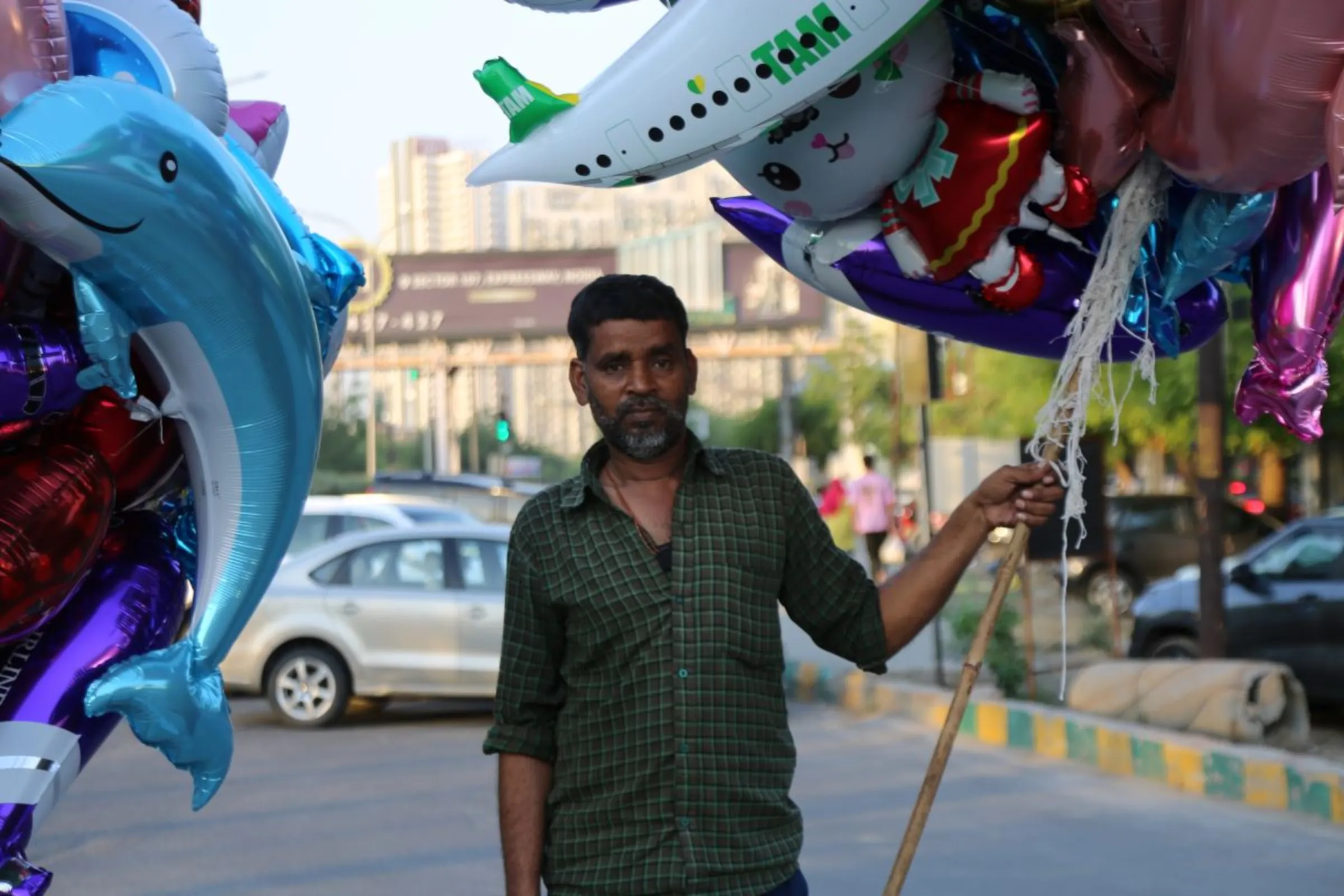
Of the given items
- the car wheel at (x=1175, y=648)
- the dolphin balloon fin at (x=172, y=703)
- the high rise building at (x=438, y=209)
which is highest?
the high rise building at (x=438, y=209)

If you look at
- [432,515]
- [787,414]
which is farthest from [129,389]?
[787,414]

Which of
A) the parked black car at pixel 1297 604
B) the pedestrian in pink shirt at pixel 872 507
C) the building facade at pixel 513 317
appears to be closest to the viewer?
the parked black car at pixel 1297 604

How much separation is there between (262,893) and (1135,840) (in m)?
3.69

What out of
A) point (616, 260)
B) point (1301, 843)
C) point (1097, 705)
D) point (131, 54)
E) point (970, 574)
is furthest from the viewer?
point (616, 260)

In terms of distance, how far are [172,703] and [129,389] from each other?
60 cm

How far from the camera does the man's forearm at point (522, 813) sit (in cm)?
311

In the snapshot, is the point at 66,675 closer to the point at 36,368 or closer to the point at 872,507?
the point at 36,368

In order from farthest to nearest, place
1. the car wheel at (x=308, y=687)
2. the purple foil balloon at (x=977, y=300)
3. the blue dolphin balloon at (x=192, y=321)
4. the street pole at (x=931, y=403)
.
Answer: the street pole at (x=931, y=403), the car wheel at (x=308, y=687), the purple foil balloon at (x=977, y=300), the blue dolphin balloon at (x=192, y=321)

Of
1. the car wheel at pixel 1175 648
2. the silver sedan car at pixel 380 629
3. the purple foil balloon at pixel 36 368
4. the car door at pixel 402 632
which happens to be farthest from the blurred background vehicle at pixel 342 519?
the purple foil balloon at pixel 36 368

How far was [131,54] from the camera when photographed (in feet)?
12.5

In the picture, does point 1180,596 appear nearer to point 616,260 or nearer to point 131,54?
point 131,54

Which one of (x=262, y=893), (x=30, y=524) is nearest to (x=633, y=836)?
(x=30, y=524)

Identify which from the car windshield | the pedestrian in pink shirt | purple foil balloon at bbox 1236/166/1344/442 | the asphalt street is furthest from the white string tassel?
the pedestrian in pink shirt

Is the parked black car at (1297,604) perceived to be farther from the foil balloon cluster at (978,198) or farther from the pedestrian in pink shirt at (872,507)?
the pedestrian in pink shirt at (872,507)
